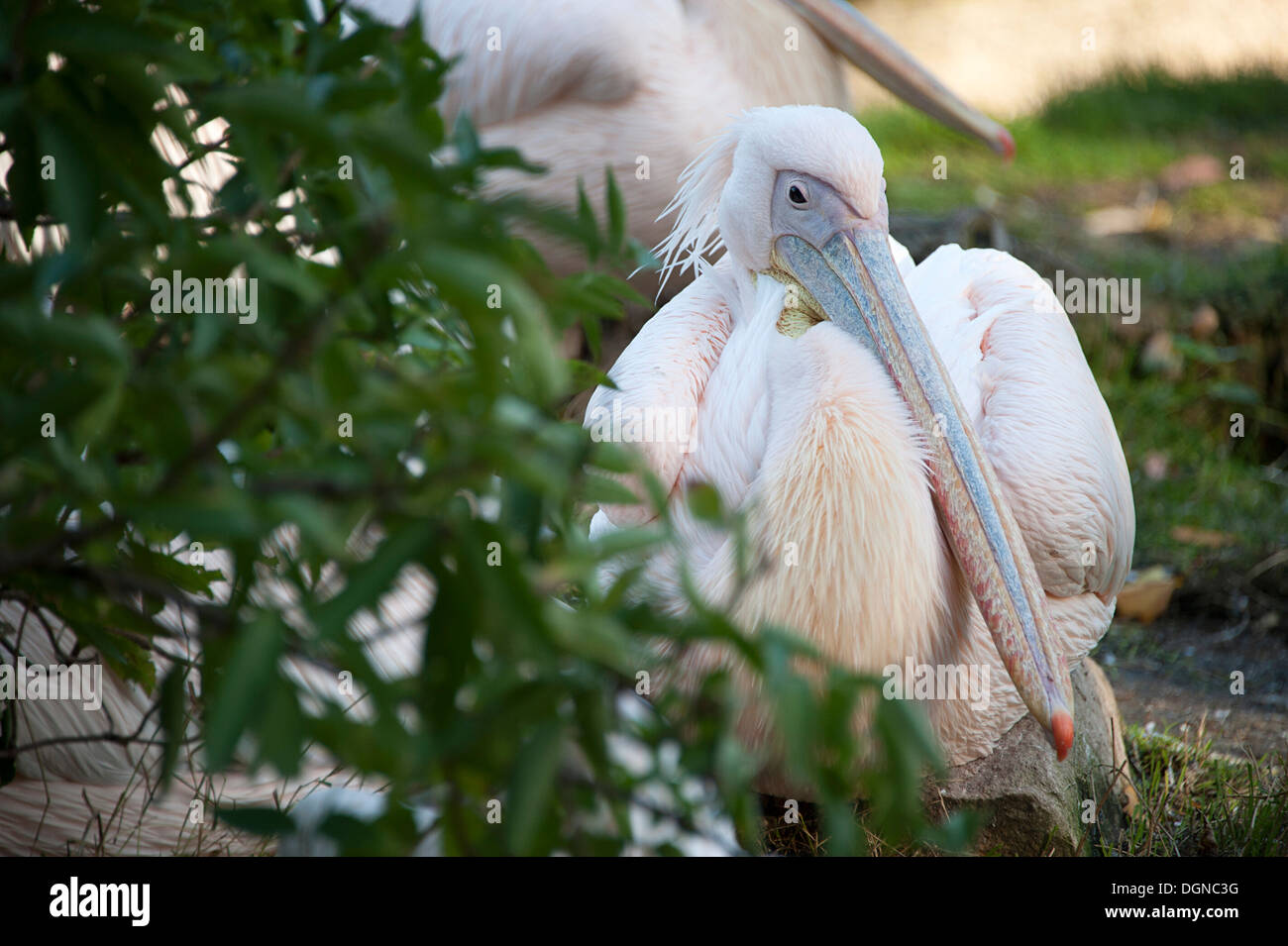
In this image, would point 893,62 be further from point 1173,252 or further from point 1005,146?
point 1173,252

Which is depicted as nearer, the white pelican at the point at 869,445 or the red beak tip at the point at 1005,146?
the white pelican at the point at 869,445

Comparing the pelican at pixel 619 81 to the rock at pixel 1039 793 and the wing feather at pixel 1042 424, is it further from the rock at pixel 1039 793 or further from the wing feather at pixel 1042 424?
the rock at pixel 1039 793

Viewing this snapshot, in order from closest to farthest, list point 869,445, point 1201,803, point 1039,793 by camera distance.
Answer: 1. point 869,445
2. point 1039,793
3. point 1201,803

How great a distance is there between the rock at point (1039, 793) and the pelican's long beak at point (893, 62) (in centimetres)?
187

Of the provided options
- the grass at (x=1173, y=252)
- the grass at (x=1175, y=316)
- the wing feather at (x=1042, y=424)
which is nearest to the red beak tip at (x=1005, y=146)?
the grass at (x=1175, y=316)

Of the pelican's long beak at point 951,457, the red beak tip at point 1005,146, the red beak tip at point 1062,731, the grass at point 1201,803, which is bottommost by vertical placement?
the grass at point 1201,803

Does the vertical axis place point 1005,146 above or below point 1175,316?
above

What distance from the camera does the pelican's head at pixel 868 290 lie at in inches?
79.7

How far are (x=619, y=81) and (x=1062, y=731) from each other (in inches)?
84.1

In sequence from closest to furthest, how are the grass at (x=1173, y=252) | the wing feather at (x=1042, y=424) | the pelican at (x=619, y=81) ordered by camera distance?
the wing feather at (x=1042, y=424), the pelican at (x=619, y=81), the grass at (x=1173, y=252)

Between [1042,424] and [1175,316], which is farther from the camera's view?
[1175,316]

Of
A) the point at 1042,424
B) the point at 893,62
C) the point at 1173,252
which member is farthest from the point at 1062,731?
the point at 1173,252

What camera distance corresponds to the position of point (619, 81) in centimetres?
336
